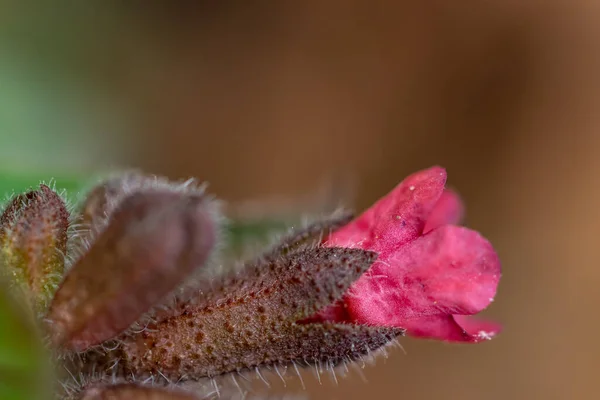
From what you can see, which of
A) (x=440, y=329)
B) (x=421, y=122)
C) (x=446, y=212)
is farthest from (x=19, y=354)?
(x=421, y=122)

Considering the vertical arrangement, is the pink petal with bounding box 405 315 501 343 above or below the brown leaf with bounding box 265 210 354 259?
below

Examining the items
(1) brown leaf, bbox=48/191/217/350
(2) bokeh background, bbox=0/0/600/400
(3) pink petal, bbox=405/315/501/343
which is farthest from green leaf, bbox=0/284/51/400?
(2) bokeh background, bbox=0/0/600/400

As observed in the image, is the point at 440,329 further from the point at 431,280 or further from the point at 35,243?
the point at 35,243

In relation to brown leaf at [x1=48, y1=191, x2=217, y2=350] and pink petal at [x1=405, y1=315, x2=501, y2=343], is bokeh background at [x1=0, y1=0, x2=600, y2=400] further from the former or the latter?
brown leaf at [x1=48, y1=191, x2=217, y2=350]

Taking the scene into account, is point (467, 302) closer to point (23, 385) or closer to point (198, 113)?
point (23, 385)

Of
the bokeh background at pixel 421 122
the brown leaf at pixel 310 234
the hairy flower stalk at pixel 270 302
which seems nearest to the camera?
the hairy flower stalk at pixel 270 302

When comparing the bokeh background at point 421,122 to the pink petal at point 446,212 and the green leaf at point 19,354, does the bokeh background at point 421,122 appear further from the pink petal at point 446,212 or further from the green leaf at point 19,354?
the green leaf at point 19,354

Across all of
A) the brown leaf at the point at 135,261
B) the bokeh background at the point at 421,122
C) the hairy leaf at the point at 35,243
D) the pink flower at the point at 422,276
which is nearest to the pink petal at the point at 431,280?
the pink flower at the point at 422,276
